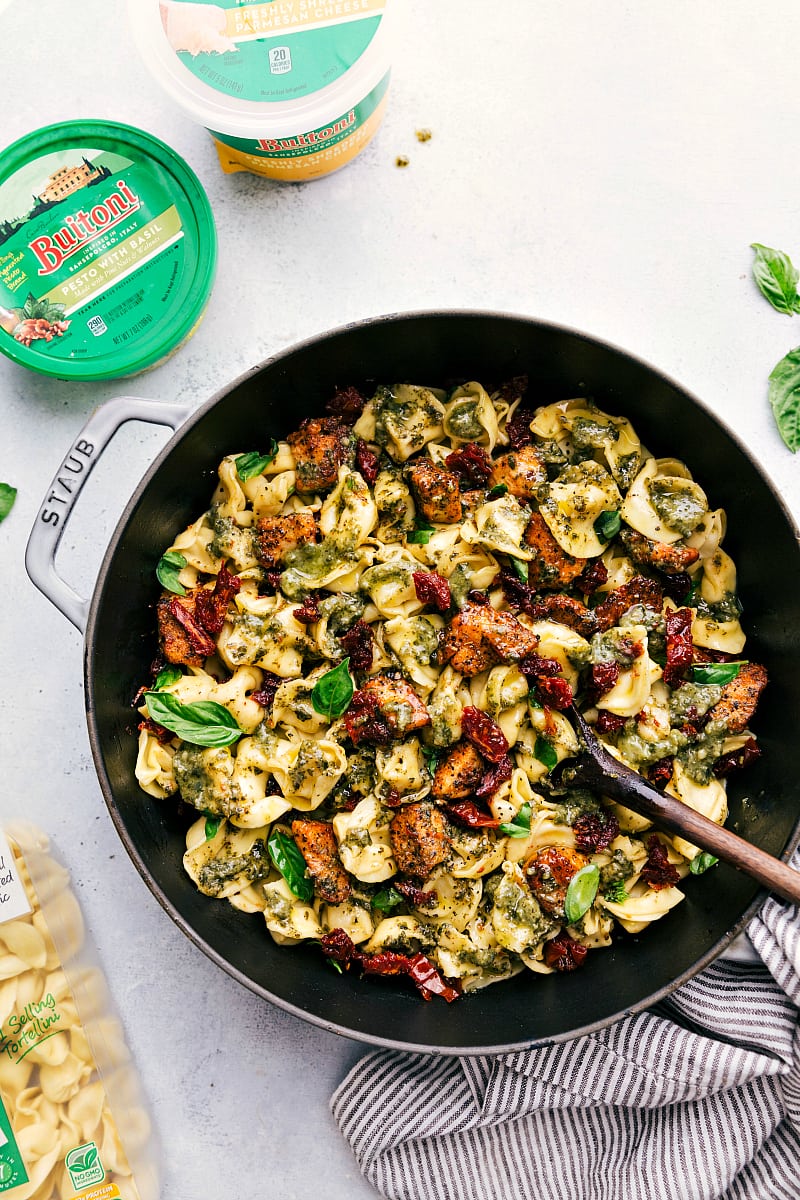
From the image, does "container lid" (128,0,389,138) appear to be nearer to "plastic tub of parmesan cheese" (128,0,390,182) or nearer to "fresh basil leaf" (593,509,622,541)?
"plastic tub of parmesan cheese" (128,0,390,182)

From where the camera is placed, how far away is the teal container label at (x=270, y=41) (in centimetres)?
364

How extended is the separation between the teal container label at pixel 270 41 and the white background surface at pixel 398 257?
1.74ft

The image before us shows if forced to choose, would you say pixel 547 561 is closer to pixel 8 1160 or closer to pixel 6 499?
pixel 6 499

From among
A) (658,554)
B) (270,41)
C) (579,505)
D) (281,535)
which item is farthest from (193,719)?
(270,41)

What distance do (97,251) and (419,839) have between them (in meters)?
2.93

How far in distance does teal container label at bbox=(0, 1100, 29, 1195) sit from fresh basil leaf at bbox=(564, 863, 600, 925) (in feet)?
7.84

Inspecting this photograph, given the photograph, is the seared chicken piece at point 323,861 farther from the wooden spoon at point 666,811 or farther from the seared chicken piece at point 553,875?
A: the wooden spoon at point 666,811

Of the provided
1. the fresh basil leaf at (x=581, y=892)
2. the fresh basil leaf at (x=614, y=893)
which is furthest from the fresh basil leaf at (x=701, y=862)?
the fresh basil leaf at (x=581, y=892)

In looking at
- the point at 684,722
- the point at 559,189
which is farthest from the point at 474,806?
the point at 559,189

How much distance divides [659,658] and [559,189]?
2.24 m

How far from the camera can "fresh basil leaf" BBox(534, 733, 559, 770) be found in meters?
3.61

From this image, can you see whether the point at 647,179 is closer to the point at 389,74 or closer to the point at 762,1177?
the point at 389,74

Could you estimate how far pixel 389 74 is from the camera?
418 cm

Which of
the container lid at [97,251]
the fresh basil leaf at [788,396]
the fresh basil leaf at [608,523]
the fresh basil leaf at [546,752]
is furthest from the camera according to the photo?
the fresh basil leaf at [788,396]
